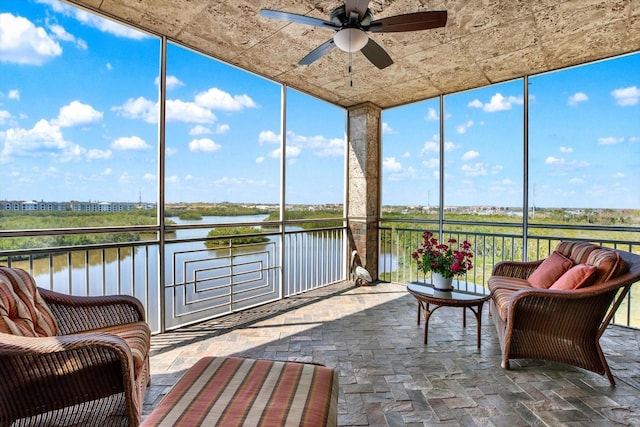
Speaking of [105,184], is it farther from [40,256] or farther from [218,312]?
[218,312]

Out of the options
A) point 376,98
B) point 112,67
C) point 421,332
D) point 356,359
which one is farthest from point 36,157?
point 376,98

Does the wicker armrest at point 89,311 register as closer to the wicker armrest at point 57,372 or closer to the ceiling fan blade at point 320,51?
the wicker armrest at point 57,372

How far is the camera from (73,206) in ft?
8.87

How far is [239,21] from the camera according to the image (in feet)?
8.87

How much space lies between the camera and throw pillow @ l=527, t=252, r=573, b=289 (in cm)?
259

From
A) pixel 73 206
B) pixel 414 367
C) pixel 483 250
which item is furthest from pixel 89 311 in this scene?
pixel 483 250

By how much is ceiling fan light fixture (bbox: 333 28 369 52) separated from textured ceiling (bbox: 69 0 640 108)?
0.47m

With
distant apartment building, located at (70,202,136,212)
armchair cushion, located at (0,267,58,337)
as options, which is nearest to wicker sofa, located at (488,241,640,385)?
armchair cushion, located at (0,267,58,337)

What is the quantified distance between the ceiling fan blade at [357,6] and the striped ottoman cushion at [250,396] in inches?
83.7

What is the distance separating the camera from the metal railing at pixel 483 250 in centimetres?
344

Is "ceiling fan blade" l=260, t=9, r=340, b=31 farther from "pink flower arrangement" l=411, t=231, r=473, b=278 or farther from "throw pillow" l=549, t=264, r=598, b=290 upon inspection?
"throw pillow" l=549, t=264, r=598, b=290

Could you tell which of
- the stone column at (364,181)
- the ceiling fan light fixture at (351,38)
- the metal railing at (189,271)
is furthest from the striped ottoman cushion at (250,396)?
the stone column at (364,181)

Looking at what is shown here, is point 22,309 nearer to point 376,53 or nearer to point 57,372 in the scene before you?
point 57,372

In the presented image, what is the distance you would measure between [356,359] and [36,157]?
10.3ft
